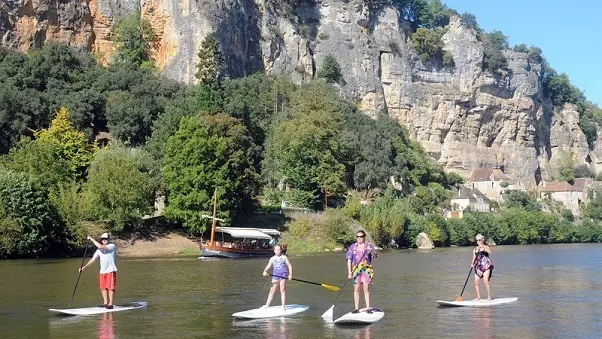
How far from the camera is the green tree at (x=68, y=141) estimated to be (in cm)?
7331

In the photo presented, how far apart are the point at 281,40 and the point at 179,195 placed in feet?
196

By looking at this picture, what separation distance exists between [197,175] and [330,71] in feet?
193

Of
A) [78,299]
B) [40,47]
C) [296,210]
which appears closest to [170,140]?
[296,210]

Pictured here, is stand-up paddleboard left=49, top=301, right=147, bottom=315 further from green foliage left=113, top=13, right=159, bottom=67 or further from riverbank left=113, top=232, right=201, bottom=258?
green foliage left=113, top=13, right=159, bottom=67

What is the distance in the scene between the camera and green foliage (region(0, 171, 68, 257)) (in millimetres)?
54156

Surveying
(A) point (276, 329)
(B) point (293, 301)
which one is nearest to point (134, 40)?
(B) point (293, 301)

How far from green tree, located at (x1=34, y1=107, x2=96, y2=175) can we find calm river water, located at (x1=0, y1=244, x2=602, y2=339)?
31156 mm

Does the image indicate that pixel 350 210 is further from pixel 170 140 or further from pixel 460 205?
pixel 460 205

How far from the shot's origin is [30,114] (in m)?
79.6

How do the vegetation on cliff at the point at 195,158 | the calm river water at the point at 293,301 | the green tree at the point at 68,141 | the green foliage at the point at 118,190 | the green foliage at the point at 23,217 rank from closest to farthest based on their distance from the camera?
1. the calm river water at the point at 293,301
2. the green foliage at the point at 23,217
3. the vegetation on cliff at the point at 195,158
4. the green foliage at the point at 118,190
5. the green tree at the point at 68,141

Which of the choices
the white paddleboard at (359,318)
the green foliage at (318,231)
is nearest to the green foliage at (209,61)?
the green foliage at (318,231)

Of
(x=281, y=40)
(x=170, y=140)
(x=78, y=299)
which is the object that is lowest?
(x=78, y=299)

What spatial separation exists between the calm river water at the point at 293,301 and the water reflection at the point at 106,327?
0.03 m

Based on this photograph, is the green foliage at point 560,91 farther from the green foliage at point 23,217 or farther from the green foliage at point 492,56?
the green foliage at point 23,217
